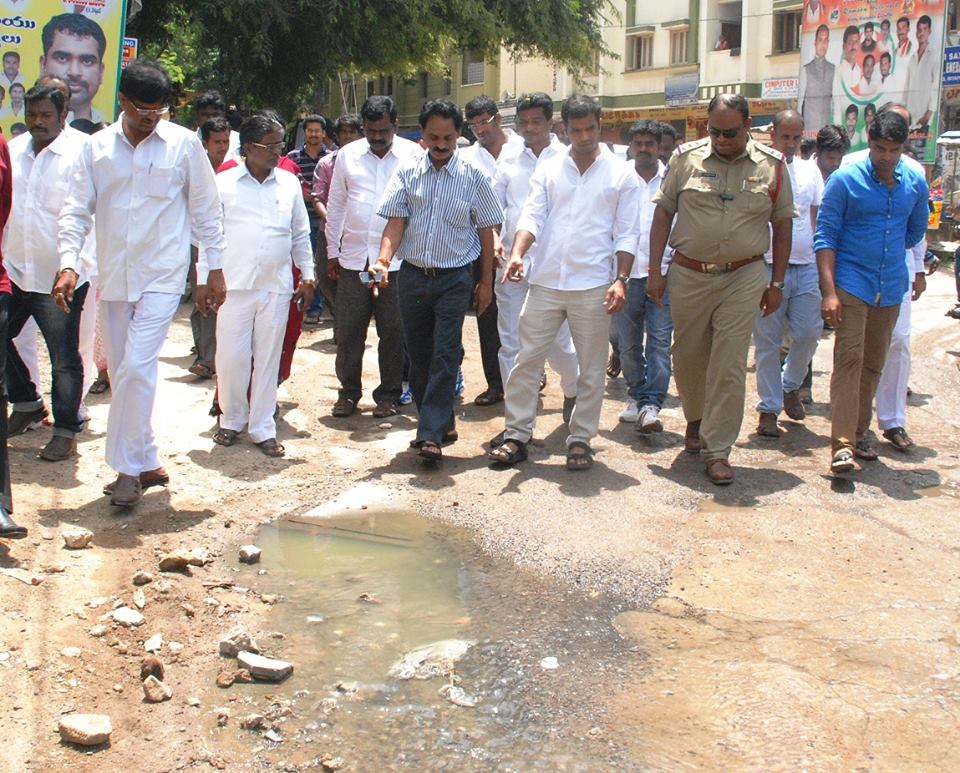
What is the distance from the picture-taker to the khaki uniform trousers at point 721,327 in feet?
19.7

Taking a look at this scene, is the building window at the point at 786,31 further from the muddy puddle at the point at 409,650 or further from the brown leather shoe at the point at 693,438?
the muddy puddle at the point at 409,650

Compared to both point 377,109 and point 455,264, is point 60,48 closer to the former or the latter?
point 377,109

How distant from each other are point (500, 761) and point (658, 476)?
3.11 metres

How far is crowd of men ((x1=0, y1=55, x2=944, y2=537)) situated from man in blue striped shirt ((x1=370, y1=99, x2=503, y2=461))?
1cm

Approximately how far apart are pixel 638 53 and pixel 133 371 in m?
36.9

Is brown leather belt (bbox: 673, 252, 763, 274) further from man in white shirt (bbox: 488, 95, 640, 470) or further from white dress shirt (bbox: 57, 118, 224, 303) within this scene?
white dress shirt (bbox: 57, 118, 224, 303)

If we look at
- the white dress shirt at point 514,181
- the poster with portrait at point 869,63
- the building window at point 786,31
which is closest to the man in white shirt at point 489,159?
the white dress shirt at point 514,181

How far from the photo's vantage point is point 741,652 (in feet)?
13.0

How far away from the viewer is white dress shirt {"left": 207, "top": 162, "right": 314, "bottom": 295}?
6469mm

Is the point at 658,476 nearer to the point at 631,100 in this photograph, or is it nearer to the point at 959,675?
the point at 959,675

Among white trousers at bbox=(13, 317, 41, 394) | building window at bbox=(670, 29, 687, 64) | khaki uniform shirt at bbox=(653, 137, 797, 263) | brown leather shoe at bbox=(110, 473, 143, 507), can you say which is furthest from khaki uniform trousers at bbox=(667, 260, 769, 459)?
building window at bbox=(670, 29, 687, 64)

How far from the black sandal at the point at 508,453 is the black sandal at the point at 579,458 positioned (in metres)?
0.27

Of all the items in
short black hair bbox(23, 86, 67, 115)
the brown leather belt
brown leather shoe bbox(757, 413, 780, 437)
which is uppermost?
short black hair bbox(23, 86, 67, 115)

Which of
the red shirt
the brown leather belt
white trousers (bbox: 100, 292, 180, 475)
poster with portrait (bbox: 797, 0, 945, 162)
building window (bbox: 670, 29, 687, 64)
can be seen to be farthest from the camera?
building window (bbox: 670, 29, 687, 64)
